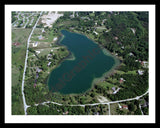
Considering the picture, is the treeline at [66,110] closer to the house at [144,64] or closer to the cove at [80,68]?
the cove at [80,68]

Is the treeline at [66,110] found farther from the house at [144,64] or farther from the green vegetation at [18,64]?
the house at [144,64]

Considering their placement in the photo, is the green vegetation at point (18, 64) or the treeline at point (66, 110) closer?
the treeline at point (66, 110)

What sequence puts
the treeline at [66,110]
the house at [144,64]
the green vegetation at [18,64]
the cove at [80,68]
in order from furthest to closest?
1. the house at [144,64]
2. the cove at [80,68]
3. the green vegetation at [18,64]
4. the treeline at [66,110]

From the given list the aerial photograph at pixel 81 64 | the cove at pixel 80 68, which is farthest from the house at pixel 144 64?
the cove at pixel 80 68

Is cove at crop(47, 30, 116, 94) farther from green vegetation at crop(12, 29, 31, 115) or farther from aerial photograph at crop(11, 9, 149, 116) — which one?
green vegetation at crop(12, 29, 31, 115)

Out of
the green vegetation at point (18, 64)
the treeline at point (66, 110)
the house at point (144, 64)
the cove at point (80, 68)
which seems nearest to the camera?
the treeline at point (66, 110)

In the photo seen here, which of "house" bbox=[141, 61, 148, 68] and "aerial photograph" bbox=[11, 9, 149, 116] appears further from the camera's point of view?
"house" bbox=[141, 61, 148, 68]

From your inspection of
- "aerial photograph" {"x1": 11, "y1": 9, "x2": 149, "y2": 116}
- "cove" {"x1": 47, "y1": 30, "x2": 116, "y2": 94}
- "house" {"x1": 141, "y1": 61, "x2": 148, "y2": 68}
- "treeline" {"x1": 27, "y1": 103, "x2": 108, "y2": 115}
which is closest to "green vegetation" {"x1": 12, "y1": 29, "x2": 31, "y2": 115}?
"aerial photograph" {"x1": 11, "y1": 9, "x2": 149, "y2": 116}

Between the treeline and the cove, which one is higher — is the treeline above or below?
below

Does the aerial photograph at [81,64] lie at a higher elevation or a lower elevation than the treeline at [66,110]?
higher
